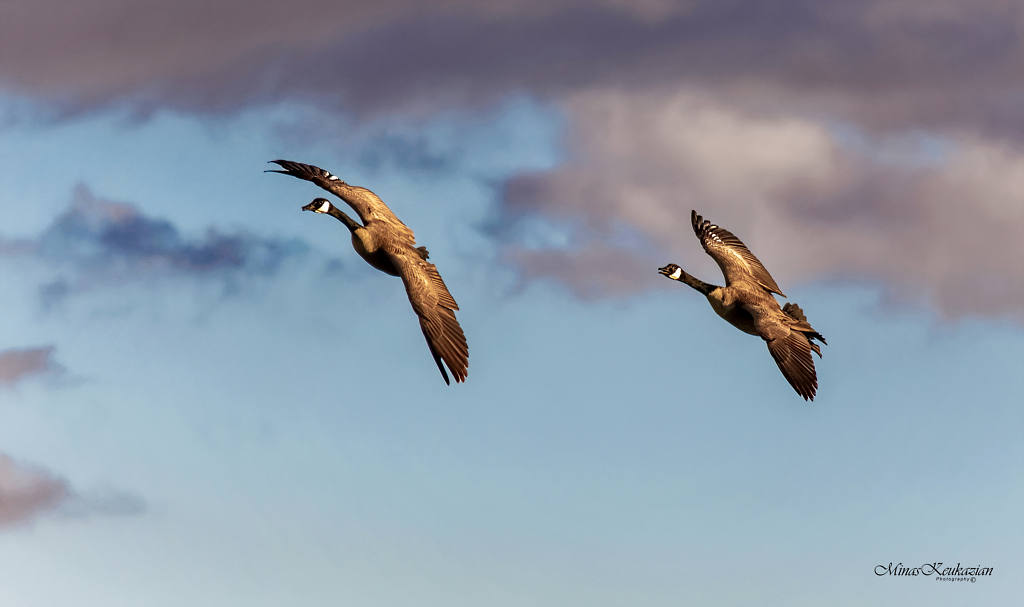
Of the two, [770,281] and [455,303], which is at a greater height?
[770,281]

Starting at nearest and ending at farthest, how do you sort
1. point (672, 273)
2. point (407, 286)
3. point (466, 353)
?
point (466, 353)
point (407, 286)
point (672, 273)

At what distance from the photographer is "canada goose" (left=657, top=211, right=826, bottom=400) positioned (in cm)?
3453

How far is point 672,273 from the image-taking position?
39938 mm

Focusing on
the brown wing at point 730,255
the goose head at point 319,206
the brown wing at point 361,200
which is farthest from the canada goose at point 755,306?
the goose head at point 319,206

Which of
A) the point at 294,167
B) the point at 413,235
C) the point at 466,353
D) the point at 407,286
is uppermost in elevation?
the point at 294,167

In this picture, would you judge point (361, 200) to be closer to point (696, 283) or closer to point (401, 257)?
point (401, 257)

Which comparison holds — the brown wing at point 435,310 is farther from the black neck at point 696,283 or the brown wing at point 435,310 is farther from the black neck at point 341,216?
the black neck at point 696,283

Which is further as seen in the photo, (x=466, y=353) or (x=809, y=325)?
(x=809, y=325)

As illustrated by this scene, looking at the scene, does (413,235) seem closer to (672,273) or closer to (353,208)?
(353,208)

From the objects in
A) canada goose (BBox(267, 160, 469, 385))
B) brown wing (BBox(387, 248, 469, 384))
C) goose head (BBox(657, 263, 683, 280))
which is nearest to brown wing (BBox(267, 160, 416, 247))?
canada goose (BBox(267, 160, 469, 385))

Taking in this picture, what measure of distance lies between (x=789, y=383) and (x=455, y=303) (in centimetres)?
888


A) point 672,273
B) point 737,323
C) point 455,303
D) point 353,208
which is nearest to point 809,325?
point 737,323

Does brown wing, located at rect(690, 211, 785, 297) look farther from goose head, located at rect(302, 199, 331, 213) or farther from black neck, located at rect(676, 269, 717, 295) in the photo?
goose head, located at rect(302, 199, 331, 213)

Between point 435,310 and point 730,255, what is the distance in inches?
486
